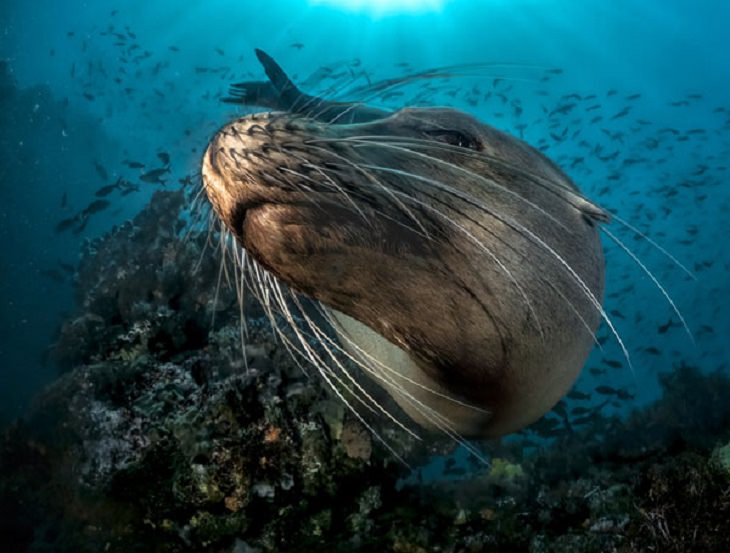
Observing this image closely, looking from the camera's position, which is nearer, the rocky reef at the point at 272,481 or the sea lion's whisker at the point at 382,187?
the sea lion's whisker at the point at 382,187

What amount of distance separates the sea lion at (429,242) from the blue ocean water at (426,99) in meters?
11.0

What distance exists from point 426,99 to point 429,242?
49.4ft

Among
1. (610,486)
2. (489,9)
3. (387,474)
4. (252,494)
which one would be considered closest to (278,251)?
(252,494)

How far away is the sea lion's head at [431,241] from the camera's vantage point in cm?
148

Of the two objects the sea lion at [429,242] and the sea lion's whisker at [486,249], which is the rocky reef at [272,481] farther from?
the sea lion's whisker at [486,249]

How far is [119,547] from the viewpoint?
11.9 feet

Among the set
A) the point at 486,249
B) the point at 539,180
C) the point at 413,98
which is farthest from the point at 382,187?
the point at 413,98

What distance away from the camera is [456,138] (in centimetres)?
215

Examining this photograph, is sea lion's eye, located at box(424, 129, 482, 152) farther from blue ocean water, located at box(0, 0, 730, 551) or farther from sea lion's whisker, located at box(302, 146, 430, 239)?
blue ocean water, located at box(0, 0, 730, 551)

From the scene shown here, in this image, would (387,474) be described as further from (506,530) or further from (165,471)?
(165,471)

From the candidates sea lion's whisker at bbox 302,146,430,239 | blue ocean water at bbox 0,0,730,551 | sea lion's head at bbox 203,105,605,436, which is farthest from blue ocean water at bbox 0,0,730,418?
sea lion's whisker at bbox 302,146,430,239

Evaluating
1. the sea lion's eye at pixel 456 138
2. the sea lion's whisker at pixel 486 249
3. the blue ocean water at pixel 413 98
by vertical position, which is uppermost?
the sea lion's eye at pixel 456 138

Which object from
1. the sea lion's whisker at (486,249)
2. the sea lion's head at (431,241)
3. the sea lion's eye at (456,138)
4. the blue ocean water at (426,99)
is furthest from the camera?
the blue ocean water at (426,99)

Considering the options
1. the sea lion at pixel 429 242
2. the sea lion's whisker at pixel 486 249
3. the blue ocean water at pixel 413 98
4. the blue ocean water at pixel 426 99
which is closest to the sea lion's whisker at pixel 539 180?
the sea lion at pixel 429 242
